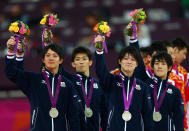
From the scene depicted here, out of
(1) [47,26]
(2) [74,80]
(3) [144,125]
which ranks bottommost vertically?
(3) [144,125]

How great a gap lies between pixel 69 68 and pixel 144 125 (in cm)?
514

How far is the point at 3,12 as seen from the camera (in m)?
14.1

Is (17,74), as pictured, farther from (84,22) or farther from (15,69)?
(84,22)

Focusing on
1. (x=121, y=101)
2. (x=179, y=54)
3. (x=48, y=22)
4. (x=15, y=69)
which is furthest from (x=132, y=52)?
(x=179, y=54)

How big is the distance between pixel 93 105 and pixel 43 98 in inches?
39.7

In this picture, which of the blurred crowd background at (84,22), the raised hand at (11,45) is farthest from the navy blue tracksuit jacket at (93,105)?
the blurred crowd background at (84,22)

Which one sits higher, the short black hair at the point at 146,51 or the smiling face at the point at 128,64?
the short black hair at the point at 146,51

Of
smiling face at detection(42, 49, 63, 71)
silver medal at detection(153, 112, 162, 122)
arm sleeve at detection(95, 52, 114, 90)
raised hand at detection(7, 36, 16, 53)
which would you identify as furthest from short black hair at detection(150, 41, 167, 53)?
raised hand at detection(7, 36, 16, 53)

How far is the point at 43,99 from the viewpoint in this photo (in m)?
6.70

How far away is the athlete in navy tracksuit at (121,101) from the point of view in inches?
267

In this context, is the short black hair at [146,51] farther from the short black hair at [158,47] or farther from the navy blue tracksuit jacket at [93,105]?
the navy blue tracksuit jacket at [93,105]

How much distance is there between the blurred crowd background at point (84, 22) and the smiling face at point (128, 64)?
453cm

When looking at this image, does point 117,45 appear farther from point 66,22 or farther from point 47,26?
point 47,26

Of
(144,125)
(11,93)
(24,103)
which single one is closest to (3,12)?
(11,93)
